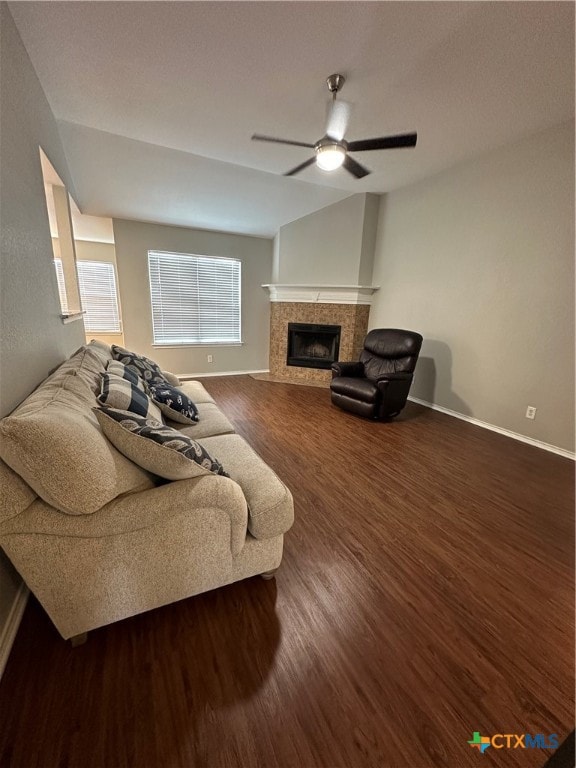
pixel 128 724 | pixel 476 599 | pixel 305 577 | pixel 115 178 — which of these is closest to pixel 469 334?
pixel 476 599

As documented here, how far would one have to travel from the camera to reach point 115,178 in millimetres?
3367

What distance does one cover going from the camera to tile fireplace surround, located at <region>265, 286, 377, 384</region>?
478 centimetres

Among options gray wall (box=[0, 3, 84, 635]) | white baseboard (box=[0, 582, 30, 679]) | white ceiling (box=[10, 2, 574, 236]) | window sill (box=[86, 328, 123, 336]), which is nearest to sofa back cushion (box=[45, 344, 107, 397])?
gray wall (box=[0, 3, 84, 635])

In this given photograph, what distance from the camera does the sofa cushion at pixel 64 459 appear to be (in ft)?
2.75

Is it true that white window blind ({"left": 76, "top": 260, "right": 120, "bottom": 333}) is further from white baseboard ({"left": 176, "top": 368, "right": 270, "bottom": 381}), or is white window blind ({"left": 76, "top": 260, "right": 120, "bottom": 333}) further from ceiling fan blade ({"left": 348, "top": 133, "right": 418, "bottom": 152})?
ceiling fan blade ({"left": 348, "top": 133, "right": 418, "bottom": 152})

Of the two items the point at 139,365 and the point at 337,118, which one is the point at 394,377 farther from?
the point at 139,365

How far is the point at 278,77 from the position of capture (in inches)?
79.7

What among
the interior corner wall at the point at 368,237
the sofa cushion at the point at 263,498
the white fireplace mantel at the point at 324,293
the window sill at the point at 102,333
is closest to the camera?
the sofa cushion at the point at 263,498

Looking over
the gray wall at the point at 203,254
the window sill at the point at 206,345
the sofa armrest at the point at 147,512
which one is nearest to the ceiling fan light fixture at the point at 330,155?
the sofa armrest at the point at 147,512

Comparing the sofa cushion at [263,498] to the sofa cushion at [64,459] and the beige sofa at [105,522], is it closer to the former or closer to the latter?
the beige sofa at [105,522]

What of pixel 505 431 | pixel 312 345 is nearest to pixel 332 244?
pixel 312 345

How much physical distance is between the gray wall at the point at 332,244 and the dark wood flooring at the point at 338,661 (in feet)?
12.6

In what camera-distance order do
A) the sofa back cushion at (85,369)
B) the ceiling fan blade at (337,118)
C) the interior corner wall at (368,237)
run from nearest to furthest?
the sofa back cushion at (85,369), the ceiling fan blade at (337,118), the interior corner wall at (368,237)

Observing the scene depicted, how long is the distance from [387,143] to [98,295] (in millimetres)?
5715
